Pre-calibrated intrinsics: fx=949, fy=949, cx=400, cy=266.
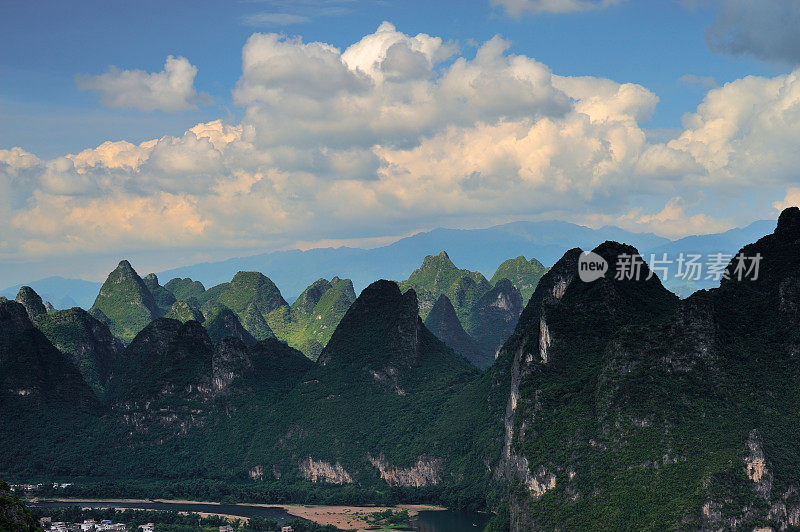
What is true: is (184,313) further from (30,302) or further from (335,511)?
(335,511)

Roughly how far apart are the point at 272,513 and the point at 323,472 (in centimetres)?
1327

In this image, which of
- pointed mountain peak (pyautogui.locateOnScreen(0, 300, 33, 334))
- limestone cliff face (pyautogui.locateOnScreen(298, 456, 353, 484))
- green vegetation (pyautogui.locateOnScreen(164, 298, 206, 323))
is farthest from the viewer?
green vegetation (pyautogui.locateOnScreen(164, 298, 206, 323))

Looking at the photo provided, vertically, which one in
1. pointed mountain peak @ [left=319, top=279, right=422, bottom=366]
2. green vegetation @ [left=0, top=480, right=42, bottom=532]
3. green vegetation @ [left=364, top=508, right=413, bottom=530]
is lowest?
green vegetation @ [left=364, top=508, right=413, bottom=530]

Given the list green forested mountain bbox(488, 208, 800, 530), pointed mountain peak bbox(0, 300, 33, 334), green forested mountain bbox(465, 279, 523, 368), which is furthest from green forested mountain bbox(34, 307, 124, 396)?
green forested mountain bbox(488, 208, 800, 530)

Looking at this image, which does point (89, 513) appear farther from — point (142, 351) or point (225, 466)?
point (142, 351)

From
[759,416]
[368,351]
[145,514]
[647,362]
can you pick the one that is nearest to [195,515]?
[145,514]

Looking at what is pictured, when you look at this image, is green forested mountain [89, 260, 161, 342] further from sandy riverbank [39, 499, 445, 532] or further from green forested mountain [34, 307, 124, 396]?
sandy riverbank [39, 499, 445, 532]

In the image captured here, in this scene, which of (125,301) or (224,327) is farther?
(125,301)

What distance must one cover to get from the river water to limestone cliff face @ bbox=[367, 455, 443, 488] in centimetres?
833

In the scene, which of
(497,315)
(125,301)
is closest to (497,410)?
(497,315)

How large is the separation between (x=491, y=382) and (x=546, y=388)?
24109mm

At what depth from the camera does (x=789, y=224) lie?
80312 millimetres

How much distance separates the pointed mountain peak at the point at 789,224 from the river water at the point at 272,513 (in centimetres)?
3564

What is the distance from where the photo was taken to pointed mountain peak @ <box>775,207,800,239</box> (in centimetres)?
7941
